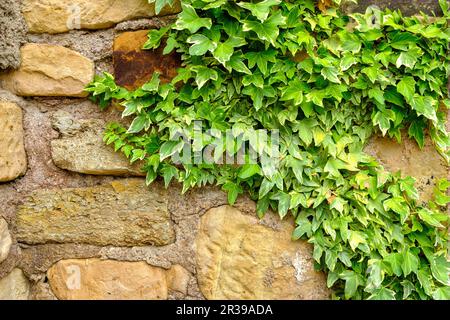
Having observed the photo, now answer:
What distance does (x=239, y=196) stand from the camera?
1.10 m

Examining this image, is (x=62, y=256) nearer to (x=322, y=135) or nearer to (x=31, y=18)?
(x=31, y=18)

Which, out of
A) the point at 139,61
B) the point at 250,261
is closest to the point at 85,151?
the point at 139,61

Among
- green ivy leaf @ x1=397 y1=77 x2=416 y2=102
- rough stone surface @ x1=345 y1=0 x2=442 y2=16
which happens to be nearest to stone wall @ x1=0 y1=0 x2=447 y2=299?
green ivy leaf @ x1=397 y1=77 x2=416 y2=102

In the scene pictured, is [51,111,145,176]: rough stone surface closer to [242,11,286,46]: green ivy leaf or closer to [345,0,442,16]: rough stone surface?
[242,11,286,46]: green ivy leaf

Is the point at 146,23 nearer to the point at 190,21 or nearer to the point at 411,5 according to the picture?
the point at 190,21

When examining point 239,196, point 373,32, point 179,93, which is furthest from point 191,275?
point 373,32

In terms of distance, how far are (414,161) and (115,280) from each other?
0.89 m

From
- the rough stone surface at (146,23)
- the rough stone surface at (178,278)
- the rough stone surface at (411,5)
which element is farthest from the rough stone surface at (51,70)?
the rough stone surface at (411,5)

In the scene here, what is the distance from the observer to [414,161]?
110 cm

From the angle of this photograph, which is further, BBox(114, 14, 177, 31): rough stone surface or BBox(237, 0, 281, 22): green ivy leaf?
BBox(114, 14, 177, 31): rough stone surface

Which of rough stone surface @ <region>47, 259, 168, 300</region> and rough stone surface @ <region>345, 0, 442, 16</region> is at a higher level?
rough stone surface @ <region>345, 0, 442, 16</region>

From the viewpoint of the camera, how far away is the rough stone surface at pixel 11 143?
41.1 inches

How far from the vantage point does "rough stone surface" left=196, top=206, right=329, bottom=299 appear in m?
1.08

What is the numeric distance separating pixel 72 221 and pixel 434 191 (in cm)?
99
